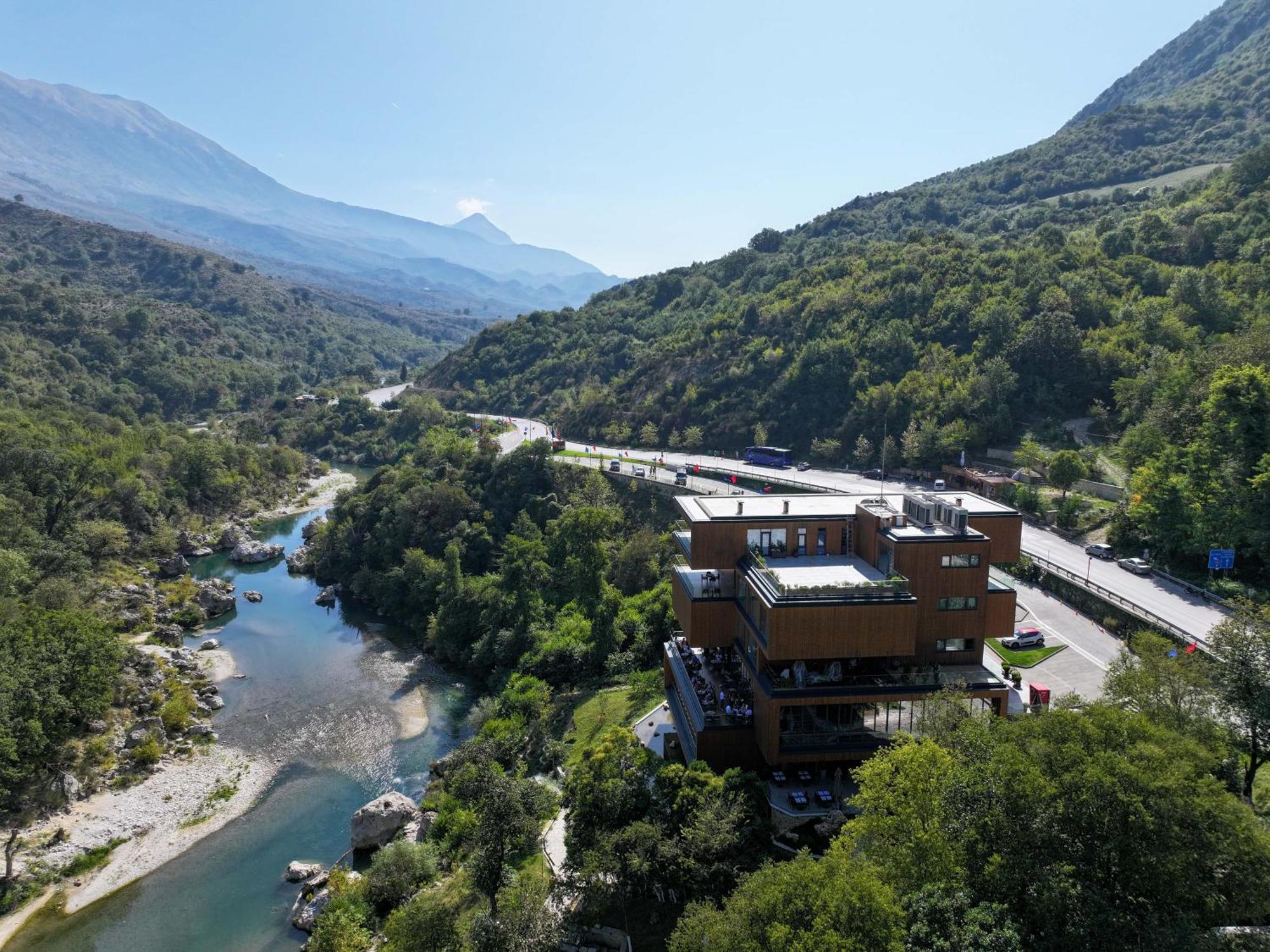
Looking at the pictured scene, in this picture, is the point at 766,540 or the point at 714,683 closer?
the point at 766,540

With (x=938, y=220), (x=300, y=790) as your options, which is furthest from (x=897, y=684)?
(x=938, y=220)

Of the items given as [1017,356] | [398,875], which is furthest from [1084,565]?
[398,875]

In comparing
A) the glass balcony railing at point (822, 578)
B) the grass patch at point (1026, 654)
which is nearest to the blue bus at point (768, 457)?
the grass patch at point (1026, 654)

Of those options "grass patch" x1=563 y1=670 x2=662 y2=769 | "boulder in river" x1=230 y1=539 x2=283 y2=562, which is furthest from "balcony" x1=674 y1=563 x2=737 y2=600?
"boulder in river" x1=230 y1=539 x2=283 y2=562

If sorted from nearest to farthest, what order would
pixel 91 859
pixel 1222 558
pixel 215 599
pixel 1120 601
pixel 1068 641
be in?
pixel 91 859
pixel 1068 641
pixel 1222 558
pixel 1120 601
pixel 215 599

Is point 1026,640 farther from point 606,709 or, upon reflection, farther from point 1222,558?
point 606,709

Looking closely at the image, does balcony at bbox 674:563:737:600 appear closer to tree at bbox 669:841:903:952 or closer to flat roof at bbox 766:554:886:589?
flat roof at bbox 766:554:886:589

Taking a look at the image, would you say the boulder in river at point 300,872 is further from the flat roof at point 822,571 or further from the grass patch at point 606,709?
the flat roof at point 822,571

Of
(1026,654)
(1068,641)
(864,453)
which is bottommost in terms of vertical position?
(1026,654)
